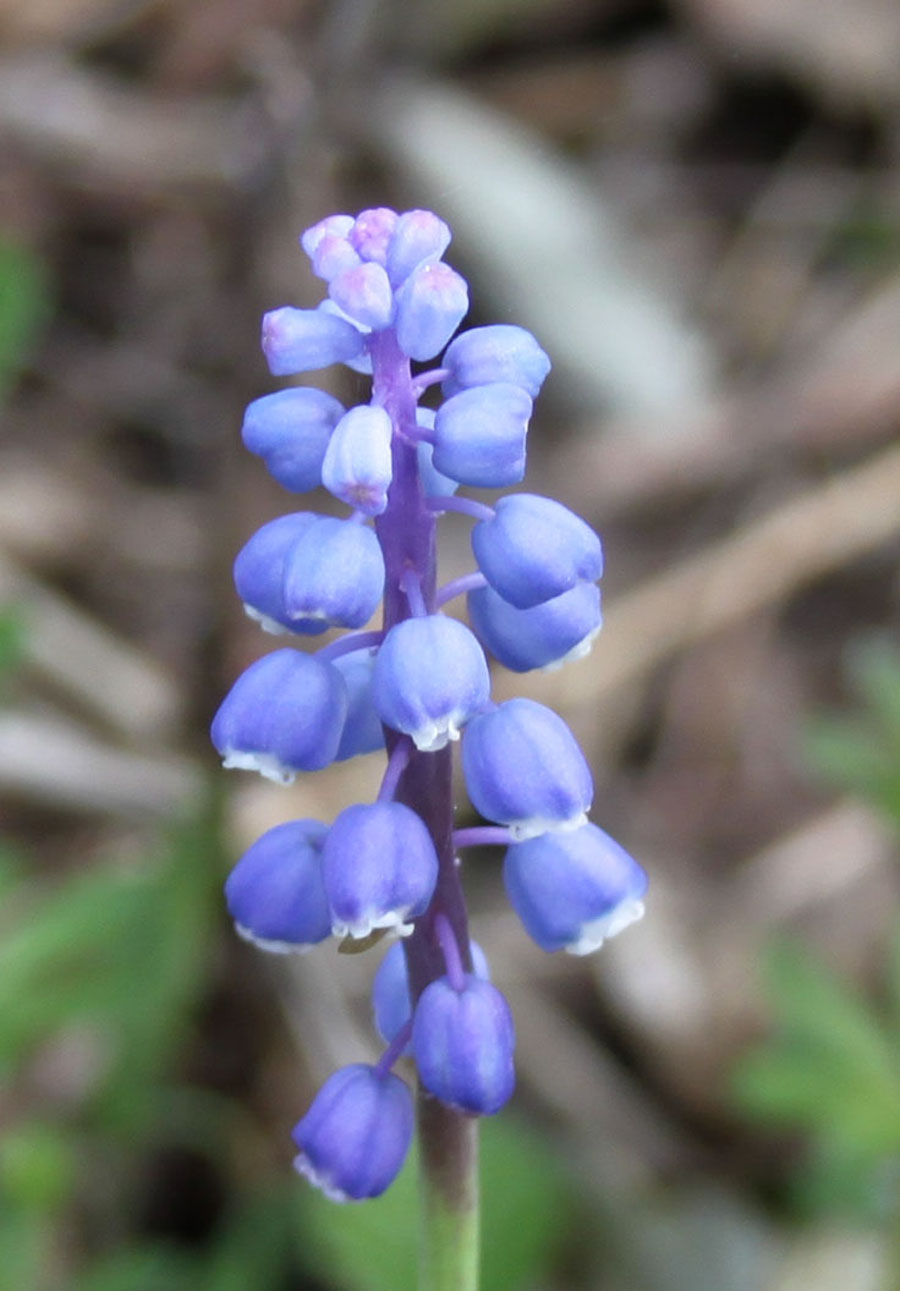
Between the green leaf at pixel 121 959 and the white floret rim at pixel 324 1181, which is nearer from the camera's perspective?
the white floret rim at pixel 324 1181

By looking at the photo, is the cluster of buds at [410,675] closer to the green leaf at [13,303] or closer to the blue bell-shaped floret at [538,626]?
the blue bell-shaped floret at [538,626]

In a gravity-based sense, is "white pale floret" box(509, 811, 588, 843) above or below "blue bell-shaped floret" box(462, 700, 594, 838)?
below

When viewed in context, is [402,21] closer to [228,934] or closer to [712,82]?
[712,82]

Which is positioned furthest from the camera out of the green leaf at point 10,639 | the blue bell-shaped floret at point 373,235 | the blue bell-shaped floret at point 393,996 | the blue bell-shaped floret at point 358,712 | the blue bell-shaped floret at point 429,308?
the green leaf at point 10,639

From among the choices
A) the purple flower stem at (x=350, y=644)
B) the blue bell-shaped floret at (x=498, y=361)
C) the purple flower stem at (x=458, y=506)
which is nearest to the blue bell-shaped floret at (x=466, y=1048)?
the purple flower stem at (x=350, y=644)

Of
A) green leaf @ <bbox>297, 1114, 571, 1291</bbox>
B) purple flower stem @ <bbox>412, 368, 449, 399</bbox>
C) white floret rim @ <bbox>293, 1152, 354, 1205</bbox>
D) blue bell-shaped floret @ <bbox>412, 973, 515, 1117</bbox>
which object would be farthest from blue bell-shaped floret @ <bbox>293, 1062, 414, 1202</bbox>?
green leaf @ <bbox>297, 1114, 571, 1291</bbox>

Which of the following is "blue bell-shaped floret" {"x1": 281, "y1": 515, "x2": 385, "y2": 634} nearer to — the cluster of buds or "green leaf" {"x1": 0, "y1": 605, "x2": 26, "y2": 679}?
the cluster of buds
